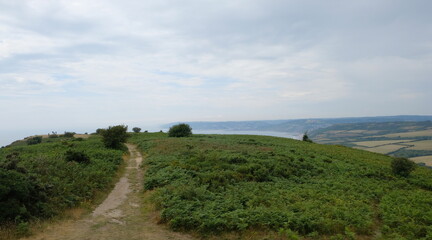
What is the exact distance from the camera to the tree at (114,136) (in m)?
33.6

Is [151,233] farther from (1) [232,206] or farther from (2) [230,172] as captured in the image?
(2) [230,172]

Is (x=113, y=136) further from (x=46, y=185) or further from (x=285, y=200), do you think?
(x=285, y=200)

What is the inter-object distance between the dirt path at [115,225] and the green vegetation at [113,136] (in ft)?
63.4

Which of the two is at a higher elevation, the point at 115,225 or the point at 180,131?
the point at 180,131

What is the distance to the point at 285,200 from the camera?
565 inches

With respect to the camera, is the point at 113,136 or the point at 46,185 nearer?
the point at 46,185

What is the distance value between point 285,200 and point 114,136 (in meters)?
26.9

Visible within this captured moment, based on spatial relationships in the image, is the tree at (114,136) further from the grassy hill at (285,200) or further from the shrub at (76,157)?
the grassy hill at (285,200)

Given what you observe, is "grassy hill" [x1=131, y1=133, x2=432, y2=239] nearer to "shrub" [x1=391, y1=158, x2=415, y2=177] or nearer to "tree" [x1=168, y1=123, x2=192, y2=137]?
"shrub" [x1=391, y1=158, x2=415, y2=177]

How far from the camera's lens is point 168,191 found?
1526 centimetres

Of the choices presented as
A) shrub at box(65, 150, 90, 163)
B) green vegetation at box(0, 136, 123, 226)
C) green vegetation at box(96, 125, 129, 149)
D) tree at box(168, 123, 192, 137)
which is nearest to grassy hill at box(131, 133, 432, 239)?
green vegetation at box(0, 136, 123, 226)

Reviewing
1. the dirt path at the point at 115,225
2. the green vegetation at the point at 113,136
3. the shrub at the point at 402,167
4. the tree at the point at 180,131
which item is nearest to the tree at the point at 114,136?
the green vegetation at the point at 113,136

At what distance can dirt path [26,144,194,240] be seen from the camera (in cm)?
1032

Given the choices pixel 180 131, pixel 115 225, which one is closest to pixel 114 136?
pixel 180 131
